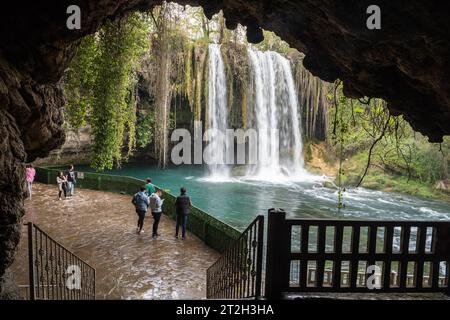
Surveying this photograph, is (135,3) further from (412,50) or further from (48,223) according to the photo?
(48,223)

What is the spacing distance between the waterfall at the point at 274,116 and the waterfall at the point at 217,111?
6.37 feet

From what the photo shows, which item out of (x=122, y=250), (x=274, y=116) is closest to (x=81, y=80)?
(x=122, y=250)

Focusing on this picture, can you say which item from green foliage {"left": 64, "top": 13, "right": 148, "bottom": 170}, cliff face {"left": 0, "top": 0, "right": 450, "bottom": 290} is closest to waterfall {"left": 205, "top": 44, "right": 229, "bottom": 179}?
green foliage {"left": 64, "top": 13, "right": 148, "bottom": 170}

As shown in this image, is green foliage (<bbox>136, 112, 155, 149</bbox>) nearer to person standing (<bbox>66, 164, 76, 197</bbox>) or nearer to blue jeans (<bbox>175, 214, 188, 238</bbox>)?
person standing (<bbox>66, 164, 76, 197</bbox>)

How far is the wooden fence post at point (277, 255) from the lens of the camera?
12.4 feet

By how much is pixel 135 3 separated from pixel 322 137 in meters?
23.2

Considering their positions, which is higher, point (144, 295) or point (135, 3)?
point (135, 3)

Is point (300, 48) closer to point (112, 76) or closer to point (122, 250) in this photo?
point (112, 76)

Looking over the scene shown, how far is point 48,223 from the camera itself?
1070cm

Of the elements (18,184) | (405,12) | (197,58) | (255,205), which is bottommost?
(255,205)

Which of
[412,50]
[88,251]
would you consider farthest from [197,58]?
[412,50]

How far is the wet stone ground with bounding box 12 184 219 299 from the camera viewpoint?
22.7ft

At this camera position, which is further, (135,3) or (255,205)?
(255,205)

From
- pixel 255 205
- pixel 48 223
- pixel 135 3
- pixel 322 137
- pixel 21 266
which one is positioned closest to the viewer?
pixel 135 3
